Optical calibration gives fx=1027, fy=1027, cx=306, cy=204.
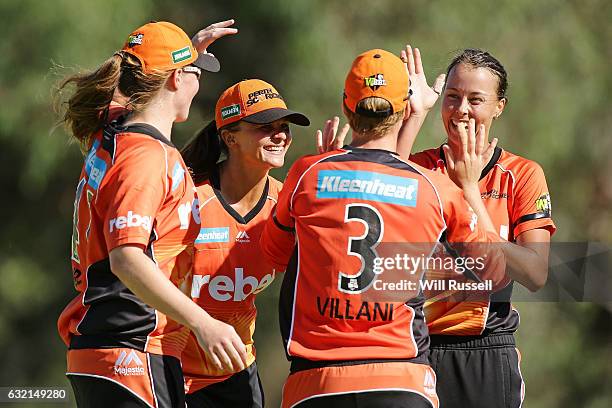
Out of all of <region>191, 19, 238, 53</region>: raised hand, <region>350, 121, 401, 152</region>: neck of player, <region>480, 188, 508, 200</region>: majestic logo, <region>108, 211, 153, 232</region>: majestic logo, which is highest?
<region>191, 19, 238, 53</region>: raised hand

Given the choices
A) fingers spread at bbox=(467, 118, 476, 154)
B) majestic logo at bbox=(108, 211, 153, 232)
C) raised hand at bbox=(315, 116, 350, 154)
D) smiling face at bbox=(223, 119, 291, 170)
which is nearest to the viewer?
majestic logo at bbox=(108, 211, 153, 232)

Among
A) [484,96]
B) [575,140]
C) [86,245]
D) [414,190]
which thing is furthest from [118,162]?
[575,140]

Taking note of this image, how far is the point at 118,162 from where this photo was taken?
12.0 feet

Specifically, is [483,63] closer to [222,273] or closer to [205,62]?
[205,62]

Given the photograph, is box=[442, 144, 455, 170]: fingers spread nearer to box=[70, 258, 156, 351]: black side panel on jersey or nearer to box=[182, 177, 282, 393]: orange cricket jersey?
box=[182, 177, 282, 393]: orange cricket jersey

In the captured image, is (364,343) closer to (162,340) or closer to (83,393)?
(162,340)

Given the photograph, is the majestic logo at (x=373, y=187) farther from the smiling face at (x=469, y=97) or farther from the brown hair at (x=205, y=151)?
the brown hair at (x=205, y=151)

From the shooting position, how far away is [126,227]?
11.5 ft

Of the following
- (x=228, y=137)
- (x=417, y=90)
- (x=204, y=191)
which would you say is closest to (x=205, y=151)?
(x=228, y=137)

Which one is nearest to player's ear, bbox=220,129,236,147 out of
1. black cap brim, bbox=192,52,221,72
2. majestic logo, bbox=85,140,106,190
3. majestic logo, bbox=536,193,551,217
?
black cap brim, bbox=192,52,221,72

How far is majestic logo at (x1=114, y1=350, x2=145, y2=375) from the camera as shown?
3.64 m

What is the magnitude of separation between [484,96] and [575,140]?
6239 mm

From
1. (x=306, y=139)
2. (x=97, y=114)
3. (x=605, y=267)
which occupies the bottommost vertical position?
(x=605, y=267)

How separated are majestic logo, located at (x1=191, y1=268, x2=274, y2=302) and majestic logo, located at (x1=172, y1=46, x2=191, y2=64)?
109cm
